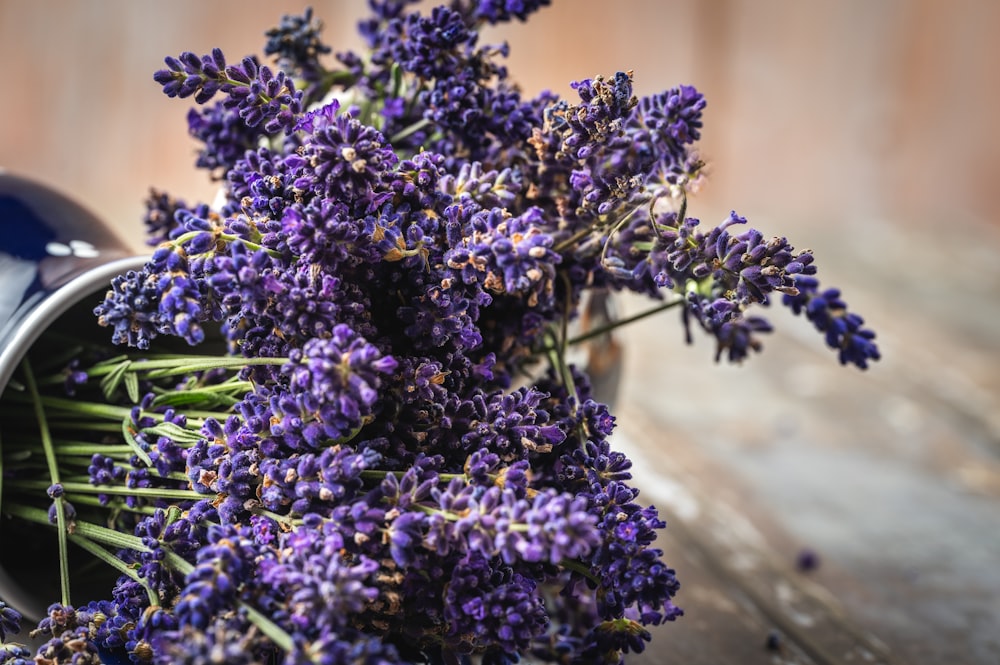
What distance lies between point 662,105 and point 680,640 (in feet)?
1.33

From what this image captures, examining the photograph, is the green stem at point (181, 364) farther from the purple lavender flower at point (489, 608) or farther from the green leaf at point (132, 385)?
the purple lavender flower at point (489, 608)

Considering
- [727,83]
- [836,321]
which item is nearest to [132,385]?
[836,321]

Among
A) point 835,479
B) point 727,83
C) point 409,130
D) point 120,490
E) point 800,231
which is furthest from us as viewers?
point 727,83

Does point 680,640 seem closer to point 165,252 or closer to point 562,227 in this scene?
point 562,227

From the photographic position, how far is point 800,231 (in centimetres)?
186

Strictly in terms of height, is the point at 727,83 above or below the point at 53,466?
above

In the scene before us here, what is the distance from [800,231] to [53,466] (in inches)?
61.1

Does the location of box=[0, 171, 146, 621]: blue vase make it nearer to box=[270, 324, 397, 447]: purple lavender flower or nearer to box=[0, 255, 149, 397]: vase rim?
box=[0, 255, 149, 397]: vase rim

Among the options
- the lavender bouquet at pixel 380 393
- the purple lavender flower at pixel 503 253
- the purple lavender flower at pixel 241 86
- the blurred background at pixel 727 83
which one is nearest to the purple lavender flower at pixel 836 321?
the lavender bouquet at pixel 380 393

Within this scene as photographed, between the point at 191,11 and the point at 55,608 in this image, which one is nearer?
the point at 55,608

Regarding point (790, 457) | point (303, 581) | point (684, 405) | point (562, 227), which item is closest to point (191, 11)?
point (684, 405)

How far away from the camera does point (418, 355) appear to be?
1.73 feet

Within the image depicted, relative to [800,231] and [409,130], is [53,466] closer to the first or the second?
[409,130]

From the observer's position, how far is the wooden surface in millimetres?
799
